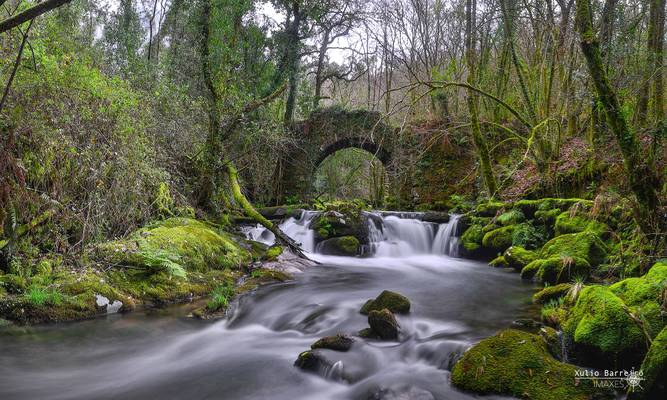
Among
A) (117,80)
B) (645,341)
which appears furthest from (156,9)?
(645,341)

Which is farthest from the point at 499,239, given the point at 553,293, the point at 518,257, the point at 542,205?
the point at 553,293

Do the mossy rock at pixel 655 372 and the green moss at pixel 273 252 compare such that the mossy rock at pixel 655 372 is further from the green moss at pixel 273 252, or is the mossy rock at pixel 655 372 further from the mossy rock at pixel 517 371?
the green moss at pixel 273 252

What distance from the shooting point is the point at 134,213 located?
7543 mm

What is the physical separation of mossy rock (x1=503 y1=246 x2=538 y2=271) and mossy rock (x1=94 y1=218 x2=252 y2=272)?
210 inches

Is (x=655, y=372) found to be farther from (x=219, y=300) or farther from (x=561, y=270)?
(x=219, y=300)

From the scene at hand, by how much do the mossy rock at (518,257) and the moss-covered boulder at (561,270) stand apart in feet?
3.73

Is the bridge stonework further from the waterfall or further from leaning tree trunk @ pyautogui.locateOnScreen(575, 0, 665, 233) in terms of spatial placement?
leaning tree trunk @ pyautogui.locateOnScreen(575, 0, 665, 233)

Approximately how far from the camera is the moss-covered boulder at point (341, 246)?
449 inches

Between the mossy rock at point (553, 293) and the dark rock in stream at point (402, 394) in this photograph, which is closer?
the dark rock in stream at point (402, 394)

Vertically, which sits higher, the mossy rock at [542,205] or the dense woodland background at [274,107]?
the dense woodland background at [274,107]

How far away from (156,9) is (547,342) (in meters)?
18.8

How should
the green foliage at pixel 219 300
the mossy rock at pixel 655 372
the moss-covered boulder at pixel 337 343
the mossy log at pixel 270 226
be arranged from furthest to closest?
the mossy log at pixel 270 226 < the green foliage at pixel 219 300 < the moss-covered boulder at pixel 337 343 < the mossy rock at pixel 655 372

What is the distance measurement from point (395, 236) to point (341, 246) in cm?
197

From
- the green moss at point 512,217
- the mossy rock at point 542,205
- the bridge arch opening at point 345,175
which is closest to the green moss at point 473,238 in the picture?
the green moss at point 512,217
